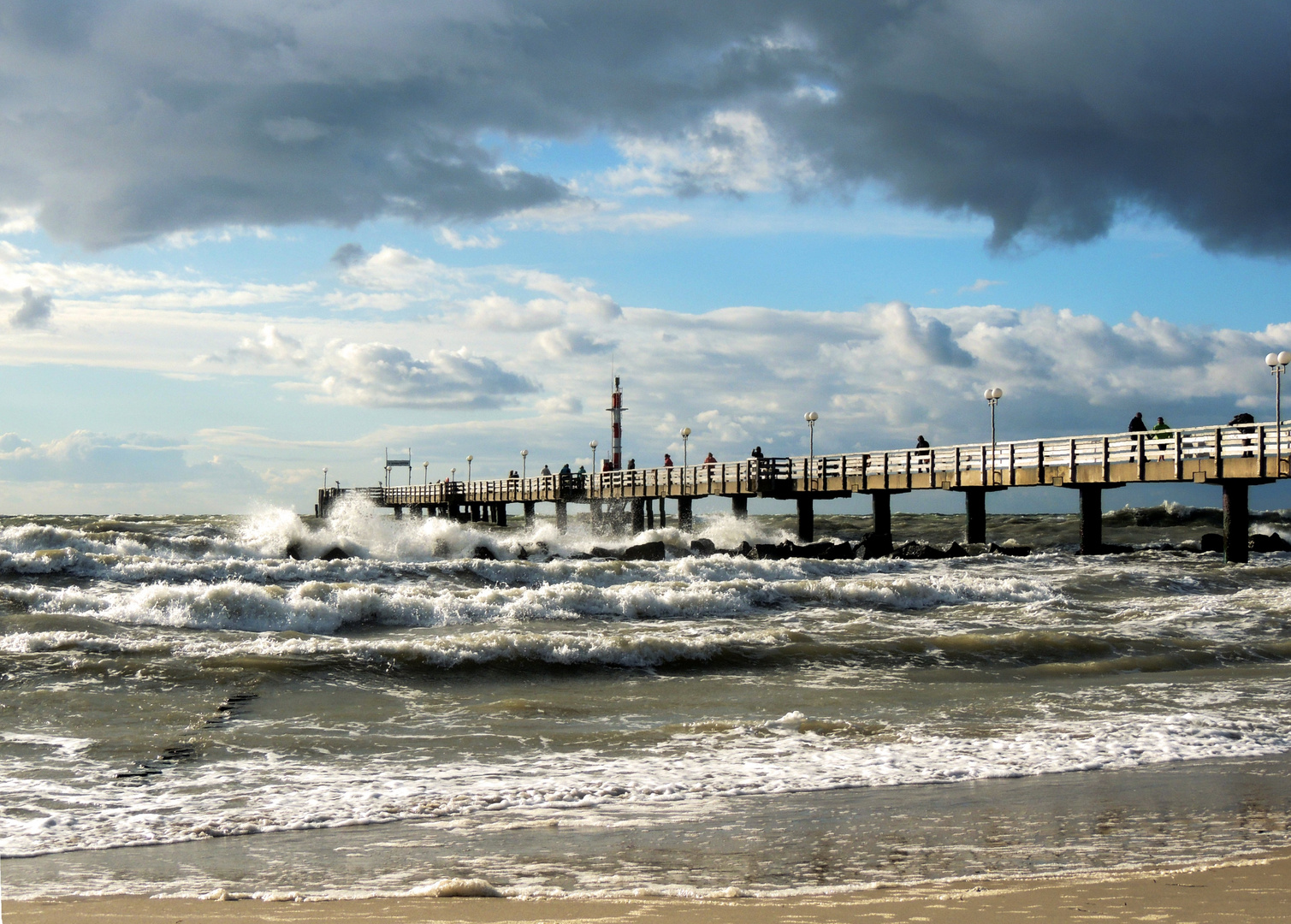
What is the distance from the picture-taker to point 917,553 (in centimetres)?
2942

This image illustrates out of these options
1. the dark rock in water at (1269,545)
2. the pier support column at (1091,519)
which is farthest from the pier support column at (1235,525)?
the dark rock in water at (1269,545)

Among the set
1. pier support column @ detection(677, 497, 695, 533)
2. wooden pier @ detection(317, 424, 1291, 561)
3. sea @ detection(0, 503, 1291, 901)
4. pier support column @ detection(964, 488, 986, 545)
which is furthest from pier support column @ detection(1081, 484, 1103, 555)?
pier support column @ detection(677, 497, 695, 533)

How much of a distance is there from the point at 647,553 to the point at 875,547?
7.14 meters

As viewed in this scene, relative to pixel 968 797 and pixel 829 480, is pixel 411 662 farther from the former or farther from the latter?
pixel 829 480

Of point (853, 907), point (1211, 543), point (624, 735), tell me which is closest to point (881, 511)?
point (1211, 543)

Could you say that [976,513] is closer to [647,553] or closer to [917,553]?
[917,553]

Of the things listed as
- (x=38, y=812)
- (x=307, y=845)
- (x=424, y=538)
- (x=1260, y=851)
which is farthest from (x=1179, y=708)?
(x=424, y=538)

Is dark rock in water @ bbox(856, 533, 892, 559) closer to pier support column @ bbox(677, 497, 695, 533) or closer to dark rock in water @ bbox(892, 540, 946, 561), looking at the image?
dark rock in water @ bbox(892, 540, 946, 561)

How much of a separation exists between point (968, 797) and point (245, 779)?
208 inches

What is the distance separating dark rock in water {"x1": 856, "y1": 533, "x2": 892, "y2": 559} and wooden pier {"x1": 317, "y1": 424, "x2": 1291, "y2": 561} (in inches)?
4.8

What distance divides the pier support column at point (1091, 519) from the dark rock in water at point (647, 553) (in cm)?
1192

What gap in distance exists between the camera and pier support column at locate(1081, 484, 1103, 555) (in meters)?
28.1

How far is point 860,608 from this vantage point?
19531mm

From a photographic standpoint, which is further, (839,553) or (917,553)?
(839,553)
